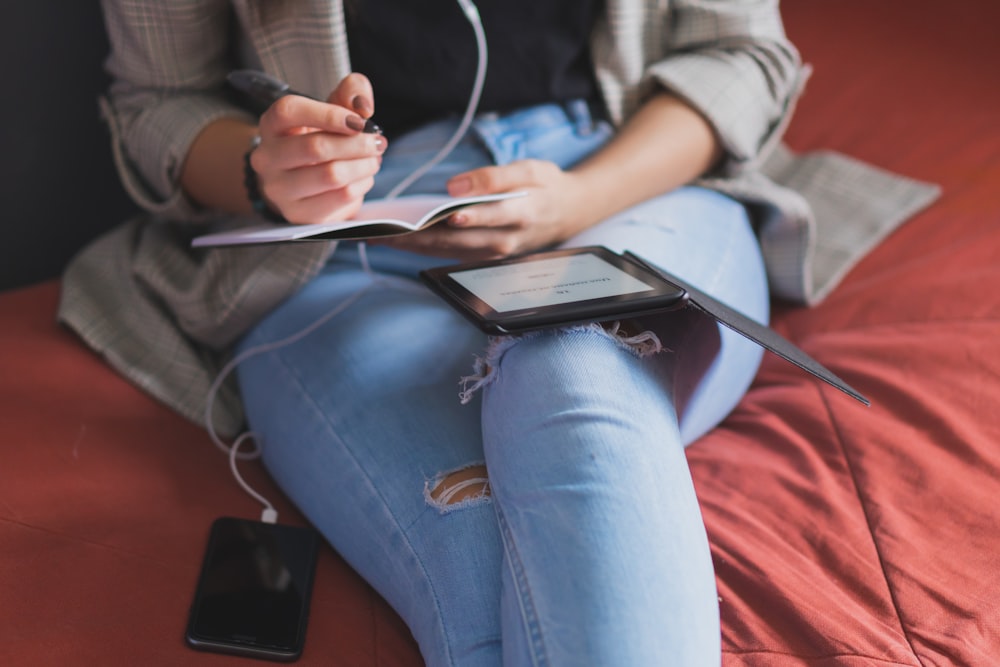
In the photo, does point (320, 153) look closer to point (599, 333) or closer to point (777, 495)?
point (599, 333)

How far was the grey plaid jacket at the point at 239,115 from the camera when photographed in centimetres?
79

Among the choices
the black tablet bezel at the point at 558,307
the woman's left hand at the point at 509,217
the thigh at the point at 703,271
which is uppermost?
the black tablet bezel at the point at 558,307

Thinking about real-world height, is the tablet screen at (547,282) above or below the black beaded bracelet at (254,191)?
above

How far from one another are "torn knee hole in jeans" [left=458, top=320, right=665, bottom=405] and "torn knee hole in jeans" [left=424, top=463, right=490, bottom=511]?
5cm

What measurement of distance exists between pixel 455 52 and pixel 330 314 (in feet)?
0.94

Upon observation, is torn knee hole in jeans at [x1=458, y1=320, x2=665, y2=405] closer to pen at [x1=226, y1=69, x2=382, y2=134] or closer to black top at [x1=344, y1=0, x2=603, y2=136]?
pen at [x1=226, y1=69, x2=382, y2=134]

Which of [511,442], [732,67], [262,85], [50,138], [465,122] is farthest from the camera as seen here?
[50,138]

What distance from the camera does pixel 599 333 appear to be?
58cm

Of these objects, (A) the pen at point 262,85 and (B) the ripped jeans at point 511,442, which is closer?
(B) the ripped jeans at point 511,442

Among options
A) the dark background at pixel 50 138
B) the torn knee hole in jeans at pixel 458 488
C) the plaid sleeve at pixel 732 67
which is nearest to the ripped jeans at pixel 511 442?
the torn knee hole in jeans at pixel 458 488

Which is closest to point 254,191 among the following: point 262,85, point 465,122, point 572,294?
point 262,85

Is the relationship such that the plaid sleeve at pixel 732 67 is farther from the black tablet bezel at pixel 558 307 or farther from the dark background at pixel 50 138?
the dark background at pixel 50 138

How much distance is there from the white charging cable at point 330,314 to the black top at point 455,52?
2 centimetres

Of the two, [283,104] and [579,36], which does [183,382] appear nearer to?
[283,104]
